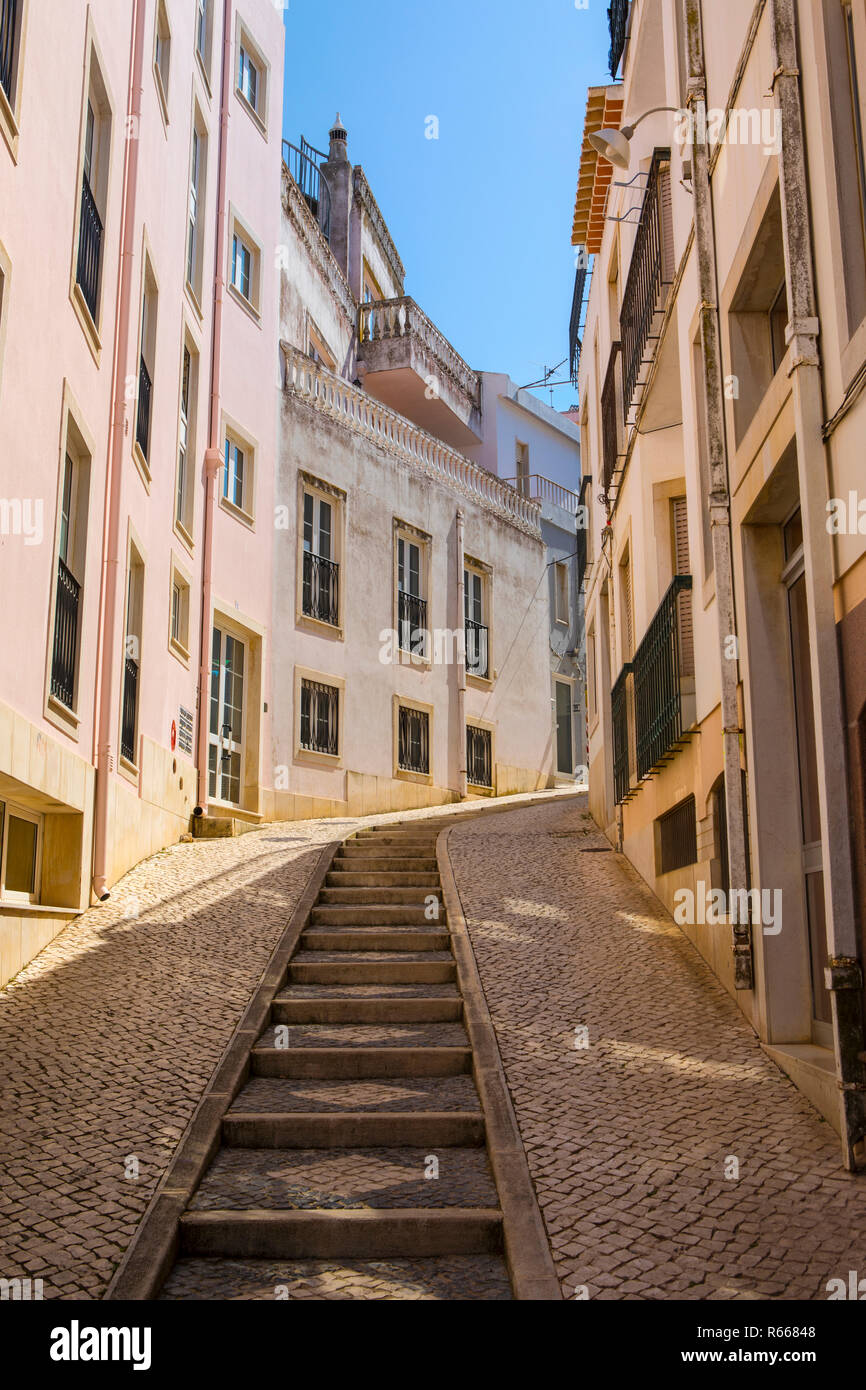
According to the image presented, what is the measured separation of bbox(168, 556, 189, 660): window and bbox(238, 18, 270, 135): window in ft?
26.2

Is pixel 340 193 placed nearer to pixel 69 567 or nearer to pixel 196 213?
pixel 196 213

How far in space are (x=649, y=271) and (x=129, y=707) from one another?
6143mm

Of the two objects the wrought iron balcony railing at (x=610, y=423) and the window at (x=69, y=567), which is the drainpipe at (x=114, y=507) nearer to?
the window at (x=69, y=567)

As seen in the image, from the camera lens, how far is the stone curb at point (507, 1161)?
169 inches

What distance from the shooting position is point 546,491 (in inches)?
1209

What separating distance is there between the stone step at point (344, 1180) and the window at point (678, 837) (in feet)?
12.3

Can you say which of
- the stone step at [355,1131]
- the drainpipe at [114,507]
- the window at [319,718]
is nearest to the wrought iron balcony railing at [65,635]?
the drainpipe at [114,507]

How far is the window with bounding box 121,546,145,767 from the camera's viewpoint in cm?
1138

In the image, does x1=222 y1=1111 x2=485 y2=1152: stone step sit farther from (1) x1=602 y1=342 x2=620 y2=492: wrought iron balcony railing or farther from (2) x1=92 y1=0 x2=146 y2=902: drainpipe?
(1) x1=602 y1=342 x2=620 y2=492: wrought iron balcony railing

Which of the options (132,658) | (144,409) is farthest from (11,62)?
(132,658)

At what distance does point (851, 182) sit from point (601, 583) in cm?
1028

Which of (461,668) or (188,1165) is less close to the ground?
(461,668)

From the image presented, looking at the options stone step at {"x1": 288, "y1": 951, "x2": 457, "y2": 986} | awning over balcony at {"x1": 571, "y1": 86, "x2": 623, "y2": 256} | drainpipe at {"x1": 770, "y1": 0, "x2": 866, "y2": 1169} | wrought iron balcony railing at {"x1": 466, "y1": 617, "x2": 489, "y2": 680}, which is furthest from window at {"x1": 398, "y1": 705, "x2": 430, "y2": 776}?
drainpipe at {"x1": 770, "y1": 0, "x2": 866, "y2": 1169}

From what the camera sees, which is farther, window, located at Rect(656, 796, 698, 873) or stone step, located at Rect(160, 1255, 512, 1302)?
window, located at Rect(656, 796, 698, 873)
